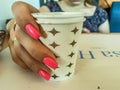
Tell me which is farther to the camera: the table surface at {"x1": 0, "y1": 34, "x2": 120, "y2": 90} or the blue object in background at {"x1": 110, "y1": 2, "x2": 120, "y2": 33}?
the blue object in background at {"x1": 110, "y1": 2, "x2": 120, "y2": 33}

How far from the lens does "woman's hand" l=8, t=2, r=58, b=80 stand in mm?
344

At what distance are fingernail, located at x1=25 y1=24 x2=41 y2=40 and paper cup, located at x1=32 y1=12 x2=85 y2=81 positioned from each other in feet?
0.04

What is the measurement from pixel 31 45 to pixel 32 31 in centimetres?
3

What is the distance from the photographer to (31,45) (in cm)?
36

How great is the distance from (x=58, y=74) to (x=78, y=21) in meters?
0.11

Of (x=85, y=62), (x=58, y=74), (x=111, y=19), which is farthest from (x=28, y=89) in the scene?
(x=111, y=19)

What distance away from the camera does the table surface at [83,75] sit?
0.37 meters

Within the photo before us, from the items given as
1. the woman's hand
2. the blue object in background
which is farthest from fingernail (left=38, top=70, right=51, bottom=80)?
the blue object in background

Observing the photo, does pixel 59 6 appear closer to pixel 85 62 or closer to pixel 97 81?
pixel 85 62

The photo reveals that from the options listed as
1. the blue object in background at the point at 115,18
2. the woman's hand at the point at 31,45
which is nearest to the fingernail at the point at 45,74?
the woman's hand at the point at 31,45

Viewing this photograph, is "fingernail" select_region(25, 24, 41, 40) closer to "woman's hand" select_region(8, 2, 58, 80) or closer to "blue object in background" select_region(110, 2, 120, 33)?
"woman's hand" select_region(8, 2, 58, 80)

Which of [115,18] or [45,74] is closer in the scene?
[45,74]

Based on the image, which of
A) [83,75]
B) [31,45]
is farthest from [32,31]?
[83,75]

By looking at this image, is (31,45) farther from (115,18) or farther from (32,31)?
(115,18)
